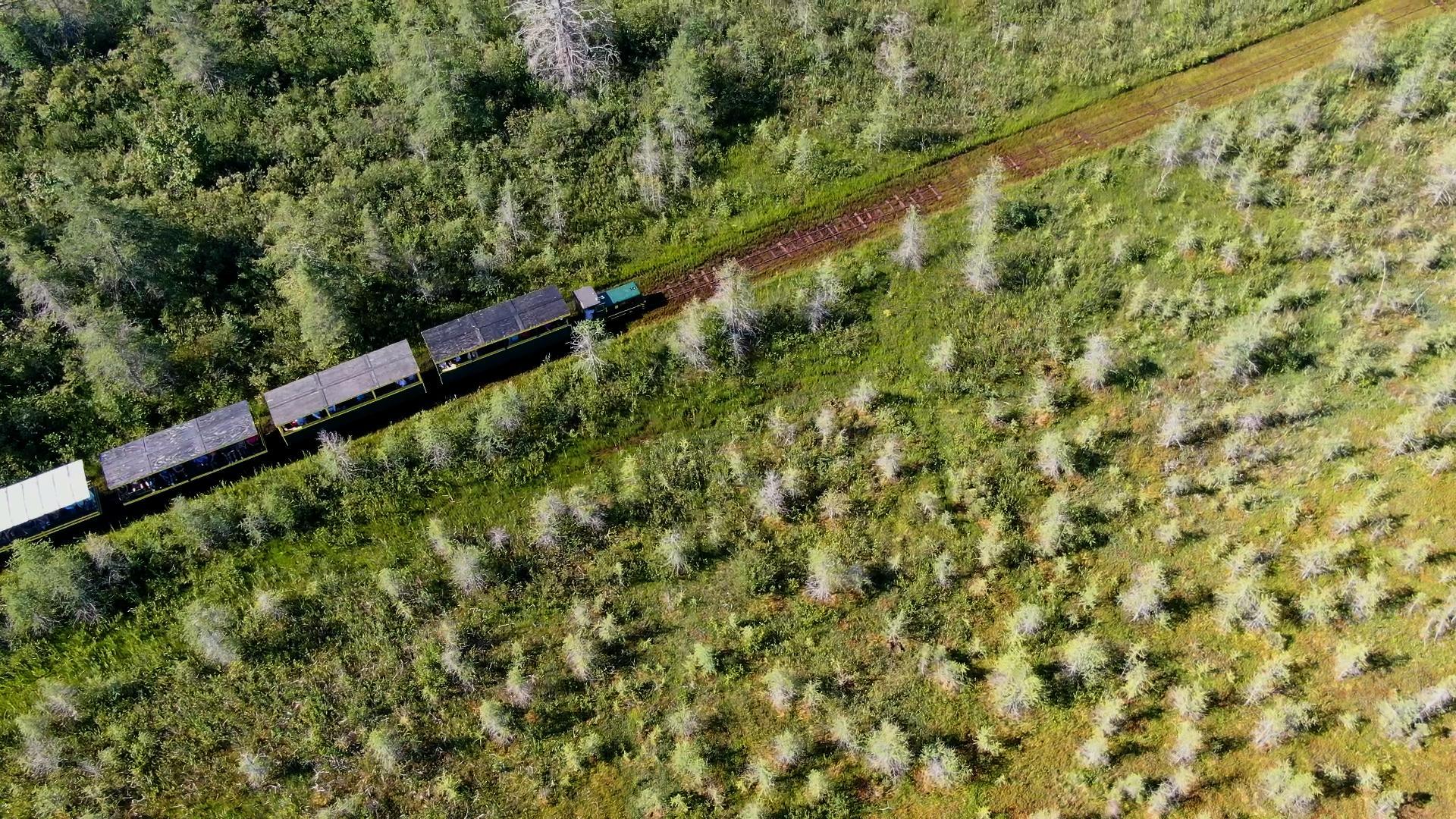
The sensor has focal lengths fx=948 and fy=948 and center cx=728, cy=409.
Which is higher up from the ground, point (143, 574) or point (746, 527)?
point (143, 574)

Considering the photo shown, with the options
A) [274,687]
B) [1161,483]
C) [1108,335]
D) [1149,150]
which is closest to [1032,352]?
[1108,335]

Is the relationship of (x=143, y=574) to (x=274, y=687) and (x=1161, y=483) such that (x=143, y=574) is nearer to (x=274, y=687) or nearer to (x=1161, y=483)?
(x=274, y=687)

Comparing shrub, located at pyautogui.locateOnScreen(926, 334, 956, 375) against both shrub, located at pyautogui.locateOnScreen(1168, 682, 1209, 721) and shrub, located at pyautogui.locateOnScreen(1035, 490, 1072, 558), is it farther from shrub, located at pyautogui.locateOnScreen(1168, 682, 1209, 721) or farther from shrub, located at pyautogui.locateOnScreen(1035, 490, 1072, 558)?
shrub, located at pyautogui.locateOnScreen(1168, 682, 1209, 721)

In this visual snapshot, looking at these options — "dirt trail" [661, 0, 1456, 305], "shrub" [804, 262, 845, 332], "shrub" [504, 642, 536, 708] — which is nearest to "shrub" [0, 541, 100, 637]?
"shrub" [504, 642, 536, 708]

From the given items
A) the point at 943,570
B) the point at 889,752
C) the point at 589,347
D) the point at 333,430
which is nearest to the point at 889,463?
the point at 943,570

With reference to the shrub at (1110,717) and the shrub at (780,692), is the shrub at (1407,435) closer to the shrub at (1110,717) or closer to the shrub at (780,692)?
the shrub at (1110,717)

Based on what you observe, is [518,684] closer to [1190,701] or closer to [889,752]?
[889,752]
